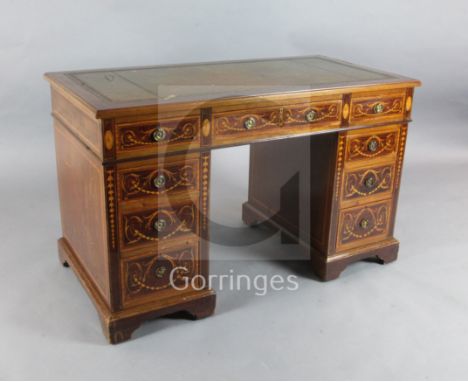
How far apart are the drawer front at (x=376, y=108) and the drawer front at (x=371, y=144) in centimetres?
6

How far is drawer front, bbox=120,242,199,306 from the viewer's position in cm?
224

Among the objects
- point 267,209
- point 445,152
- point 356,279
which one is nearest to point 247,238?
point 267,209

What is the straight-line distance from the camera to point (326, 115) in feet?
7.95

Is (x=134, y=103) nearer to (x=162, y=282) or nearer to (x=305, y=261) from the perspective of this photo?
(x=162, y=282)

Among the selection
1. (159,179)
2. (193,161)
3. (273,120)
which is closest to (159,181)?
(159,179)

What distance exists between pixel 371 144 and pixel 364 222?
0.37 m

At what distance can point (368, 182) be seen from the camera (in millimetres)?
2654

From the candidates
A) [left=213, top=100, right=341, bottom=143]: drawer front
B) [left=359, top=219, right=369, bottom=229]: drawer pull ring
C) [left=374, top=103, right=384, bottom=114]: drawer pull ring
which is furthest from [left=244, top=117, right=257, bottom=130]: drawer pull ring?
[left=359, top=219, right=369, bottom=229]: drawer pull ring

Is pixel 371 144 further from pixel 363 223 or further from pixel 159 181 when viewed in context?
pixel 159 181

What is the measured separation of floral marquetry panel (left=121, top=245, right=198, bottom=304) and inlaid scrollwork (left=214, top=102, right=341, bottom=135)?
0.48 metres

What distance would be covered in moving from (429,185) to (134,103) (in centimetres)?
234

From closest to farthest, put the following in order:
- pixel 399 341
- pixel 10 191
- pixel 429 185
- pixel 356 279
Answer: pixel 399 341, pixel 356 279, pixel 10 191, pixel 429 185

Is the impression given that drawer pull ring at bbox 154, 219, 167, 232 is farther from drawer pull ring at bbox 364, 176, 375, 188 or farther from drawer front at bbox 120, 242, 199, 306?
drawer pull ring at bbox 364, 176, 375, 188

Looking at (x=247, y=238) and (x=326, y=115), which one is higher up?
(x=326, y=115)
